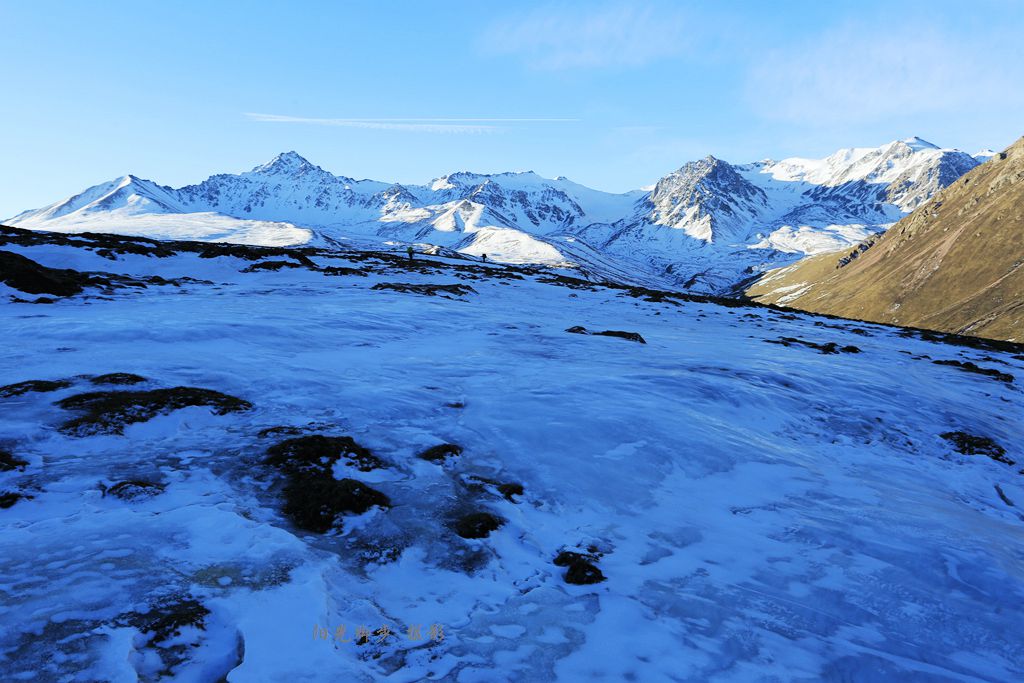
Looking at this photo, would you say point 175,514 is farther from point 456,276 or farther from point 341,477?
point 456,276

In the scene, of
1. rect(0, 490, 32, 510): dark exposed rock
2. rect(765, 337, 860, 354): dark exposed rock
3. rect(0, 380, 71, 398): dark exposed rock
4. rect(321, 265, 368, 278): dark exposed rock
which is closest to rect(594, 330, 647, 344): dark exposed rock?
rect(765, 337, 860, 354): dark exposed rock

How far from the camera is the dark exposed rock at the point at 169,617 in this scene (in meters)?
4.87

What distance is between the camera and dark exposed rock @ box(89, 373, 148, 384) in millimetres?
11279

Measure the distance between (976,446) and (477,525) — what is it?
13.5 metres

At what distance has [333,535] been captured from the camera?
688 centimetres

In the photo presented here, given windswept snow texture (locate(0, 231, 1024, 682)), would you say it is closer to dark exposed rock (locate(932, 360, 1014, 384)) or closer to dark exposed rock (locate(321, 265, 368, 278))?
dark exposed rock (locate(932, 360, 1014, 384))

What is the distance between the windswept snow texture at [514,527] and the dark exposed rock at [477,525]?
5.1 inches

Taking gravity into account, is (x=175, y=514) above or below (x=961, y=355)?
below

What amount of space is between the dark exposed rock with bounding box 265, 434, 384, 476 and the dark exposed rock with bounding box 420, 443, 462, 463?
0.88 meters

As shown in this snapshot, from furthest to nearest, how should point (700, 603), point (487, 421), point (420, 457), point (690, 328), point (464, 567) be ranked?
1. point (690, 328)
2. point (487, 421)
3. point (420, 457)
4. point (464, 567)
5. point (700, 603)

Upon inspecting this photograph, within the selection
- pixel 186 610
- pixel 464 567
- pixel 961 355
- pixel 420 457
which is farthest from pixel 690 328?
pixel 186 610

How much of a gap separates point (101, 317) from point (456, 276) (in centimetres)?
3205

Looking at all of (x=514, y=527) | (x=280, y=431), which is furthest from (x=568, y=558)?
(x=280, y=431)

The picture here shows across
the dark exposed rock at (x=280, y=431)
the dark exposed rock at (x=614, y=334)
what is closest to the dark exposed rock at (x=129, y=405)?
the dark exposed rock at (x=280, y=431)
